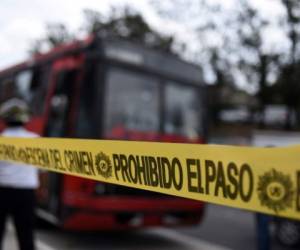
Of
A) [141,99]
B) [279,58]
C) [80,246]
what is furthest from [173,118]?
[279,58]

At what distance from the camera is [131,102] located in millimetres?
8555

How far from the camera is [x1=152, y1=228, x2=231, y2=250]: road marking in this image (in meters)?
8.91

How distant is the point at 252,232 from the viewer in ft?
35.3

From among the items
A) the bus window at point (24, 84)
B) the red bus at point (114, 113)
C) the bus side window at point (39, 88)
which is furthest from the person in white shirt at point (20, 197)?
the bus window at point (24, 84)

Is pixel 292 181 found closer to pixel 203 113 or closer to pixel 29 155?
pixel 29 155

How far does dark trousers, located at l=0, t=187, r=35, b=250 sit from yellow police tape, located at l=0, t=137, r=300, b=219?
54.6 inches

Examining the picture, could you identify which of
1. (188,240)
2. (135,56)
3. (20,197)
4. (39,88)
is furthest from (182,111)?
(20,197)

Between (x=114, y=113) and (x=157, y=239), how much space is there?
2.34 m

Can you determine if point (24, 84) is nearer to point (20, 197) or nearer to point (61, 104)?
point (61, 104)

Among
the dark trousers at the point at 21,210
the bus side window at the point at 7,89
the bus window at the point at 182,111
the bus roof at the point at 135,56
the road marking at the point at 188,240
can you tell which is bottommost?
the road marking at the point at 188,240

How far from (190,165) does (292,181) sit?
653 mm

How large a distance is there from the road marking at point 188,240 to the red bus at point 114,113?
0.37 metres

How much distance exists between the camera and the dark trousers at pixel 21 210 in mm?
5348

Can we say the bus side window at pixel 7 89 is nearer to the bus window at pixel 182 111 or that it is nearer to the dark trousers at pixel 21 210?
the bus window at pixel 182 111
